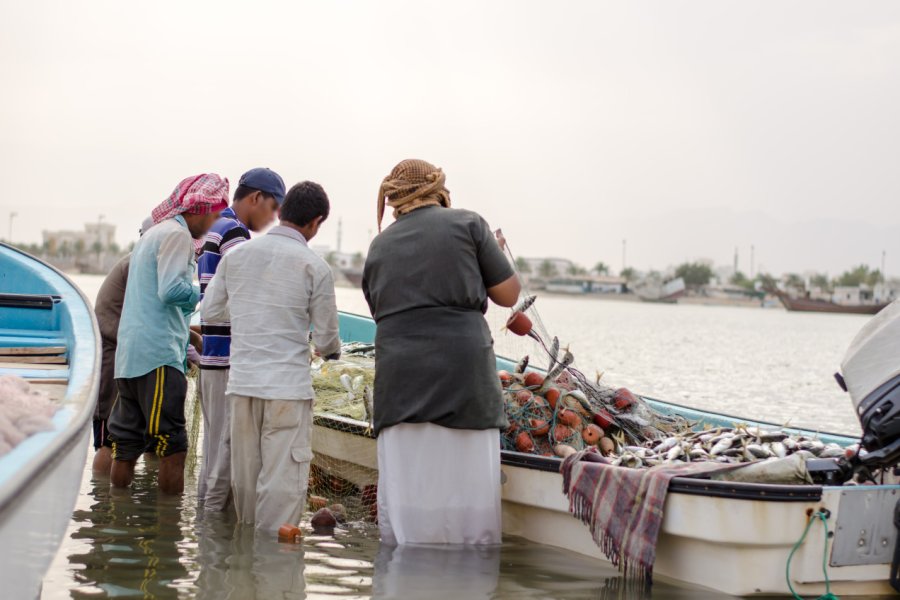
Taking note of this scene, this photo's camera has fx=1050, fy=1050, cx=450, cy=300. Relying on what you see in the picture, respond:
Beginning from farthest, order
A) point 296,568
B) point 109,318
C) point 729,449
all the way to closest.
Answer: point 109,318 → point 729,449 → point 296,568

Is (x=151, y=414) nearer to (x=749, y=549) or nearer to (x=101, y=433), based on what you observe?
(x=101, y=433)

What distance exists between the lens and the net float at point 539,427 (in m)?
7.11

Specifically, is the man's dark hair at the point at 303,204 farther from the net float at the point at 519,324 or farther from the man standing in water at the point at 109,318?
the man standing in water at the point at 109,318

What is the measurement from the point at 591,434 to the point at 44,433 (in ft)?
14.1

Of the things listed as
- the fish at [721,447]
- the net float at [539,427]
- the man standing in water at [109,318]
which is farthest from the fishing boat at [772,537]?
the man standing in water at [109,318]

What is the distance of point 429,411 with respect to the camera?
589cm

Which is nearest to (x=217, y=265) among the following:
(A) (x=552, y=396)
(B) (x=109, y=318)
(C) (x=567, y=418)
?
(B) (x=109, y=318)

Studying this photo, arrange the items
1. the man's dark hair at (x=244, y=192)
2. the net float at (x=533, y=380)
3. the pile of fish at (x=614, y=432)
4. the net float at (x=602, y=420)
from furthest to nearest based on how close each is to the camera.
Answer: the net float at (x=533, y=380) < the net float at (x=602, y=420) < the man's dark hair at (x=244, y=192) < the pile of fish at (x=614, y=432)

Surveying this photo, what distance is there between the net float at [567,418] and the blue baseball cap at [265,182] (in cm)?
241

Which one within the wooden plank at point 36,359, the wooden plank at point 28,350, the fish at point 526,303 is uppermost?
the fish at point 526,303

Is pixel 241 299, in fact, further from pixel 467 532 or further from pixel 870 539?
pixel 870 539

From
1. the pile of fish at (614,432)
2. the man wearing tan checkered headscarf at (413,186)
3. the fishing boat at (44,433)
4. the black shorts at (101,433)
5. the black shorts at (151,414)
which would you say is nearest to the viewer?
the fishing boat at (44,433)

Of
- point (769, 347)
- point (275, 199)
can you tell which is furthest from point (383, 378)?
point (769, 347)

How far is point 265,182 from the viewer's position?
7.09 m
